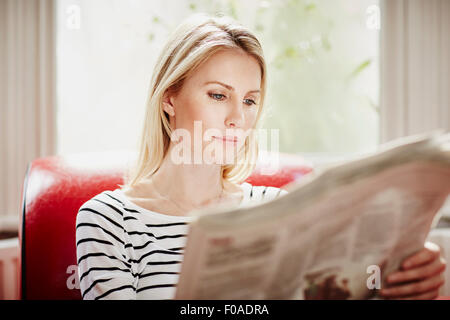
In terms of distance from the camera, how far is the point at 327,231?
1.43 feet

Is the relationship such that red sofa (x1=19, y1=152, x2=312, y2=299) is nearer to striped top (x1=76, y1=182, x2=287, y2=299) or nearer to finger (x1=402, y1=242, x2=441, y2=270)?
striped top (x1=76, y1=182, x2=287, y2=299)

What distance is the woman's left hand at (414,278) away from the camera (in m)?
0.51

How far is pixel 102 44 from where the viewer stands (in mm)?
1738

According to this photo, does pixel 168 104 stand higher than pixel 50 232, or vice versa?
pixel 168 104

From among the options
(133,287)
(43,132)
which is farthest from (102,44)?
(133,287)

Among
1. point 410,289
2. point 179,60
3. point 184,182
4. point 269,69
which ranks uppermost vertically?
point 269,69

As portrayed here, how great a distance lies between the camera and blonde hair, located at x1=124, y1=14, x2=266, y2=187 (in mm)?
829

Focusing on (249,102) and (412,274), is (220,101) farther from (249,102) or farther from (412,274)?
(412,274)

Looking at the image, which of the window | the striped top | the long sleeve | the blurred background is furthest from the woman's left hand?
the window

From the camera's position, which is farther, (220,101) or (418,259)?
(220,101)

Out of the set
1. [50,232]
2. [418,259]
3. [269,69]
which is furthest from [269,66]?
[418,259]

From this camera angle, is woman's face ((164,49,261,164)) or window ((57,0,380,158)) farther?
window ((57,0,380,158))

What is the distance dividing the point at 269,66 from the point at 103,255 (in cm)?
125

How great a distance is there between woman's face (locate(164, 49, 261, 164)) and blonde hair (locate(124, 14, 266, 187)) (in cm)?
2
